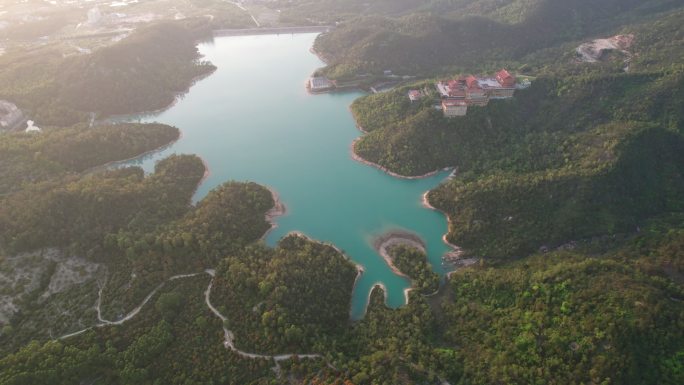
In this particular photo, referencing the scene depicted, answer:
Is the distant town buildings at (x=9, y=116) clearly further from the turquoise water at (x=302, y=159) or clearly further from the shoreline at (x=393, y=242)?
the shoreline at (x=393, y=242)

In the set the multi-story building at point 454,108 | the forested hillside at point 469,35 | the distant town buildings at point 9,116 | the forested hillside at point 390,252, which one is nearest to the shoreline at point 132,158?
the forested hillside at point 390,252

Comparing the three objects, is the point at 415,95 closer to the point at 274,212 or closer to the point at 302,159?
the point at 302,159

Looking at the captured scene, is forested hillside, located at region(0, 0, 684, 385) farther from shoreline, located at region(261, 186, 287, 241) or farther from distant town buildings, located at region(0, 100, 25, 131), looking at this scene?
distant town buildings, located at region(0, 100, 25, 131)

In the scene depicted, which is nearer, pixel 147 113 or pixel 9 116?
pixel 9 116

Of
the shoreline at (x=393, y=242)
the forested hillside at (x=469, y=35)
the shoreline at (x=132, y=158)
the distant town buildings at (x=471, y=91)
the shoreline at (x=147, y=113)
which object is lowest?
the shoreline at (x=393, y=242)

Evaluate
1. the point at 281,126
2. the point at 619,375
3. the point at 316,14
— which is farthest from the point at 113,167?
the point at 316,14

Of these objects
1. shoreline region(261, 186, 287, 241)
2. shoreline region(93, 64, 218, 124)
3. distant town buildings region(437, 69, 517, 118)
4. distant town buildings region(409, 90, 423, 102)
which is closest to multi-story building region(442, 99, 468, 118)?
distant town buildings region(437, 69, 517, 118)

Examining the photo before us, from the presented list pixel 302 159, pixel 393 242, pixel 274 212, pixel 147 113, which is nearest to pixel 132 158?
pixel 147 113
